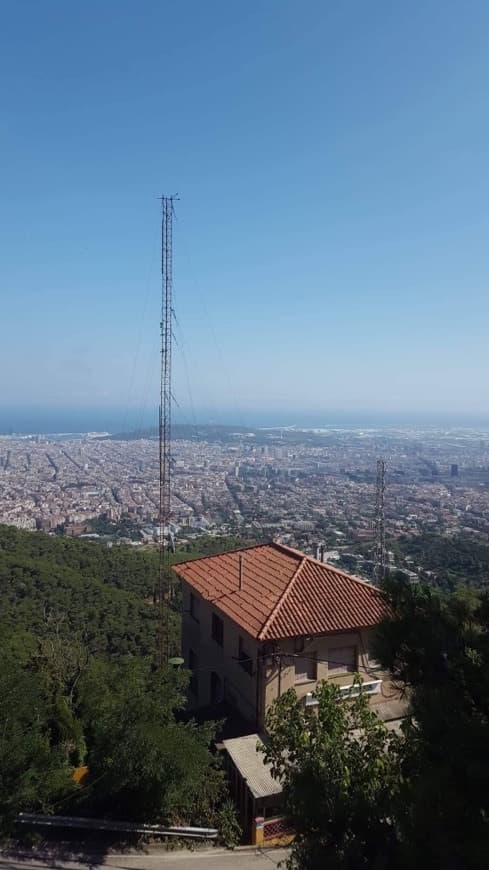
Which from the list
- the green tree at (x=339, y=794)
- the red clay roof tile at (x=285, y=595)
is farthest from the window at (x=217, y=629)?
the green tree at (x=339, y=794)

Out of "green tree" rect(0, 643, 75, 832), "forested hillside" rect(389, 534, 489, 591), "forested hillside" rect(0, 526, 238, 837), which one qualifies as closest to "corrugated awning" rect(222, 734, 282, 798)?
"forested hillside" rect(0, 526, 238, 837)

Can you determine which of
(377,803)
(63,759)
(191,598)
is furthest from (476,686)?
(191,598)

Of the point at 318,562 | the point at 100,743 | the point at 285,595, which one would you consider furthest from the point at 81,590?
the point at 100,743

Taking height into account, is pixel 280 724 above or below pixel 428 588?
below

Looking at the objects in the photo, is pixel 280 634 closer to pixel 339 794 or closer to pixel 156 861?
pixel 156 861

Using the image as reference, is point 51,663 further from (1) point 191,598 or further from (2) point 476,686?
(2) point 476,686

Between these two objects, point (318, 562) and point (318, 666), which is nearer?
point (318, 666)
